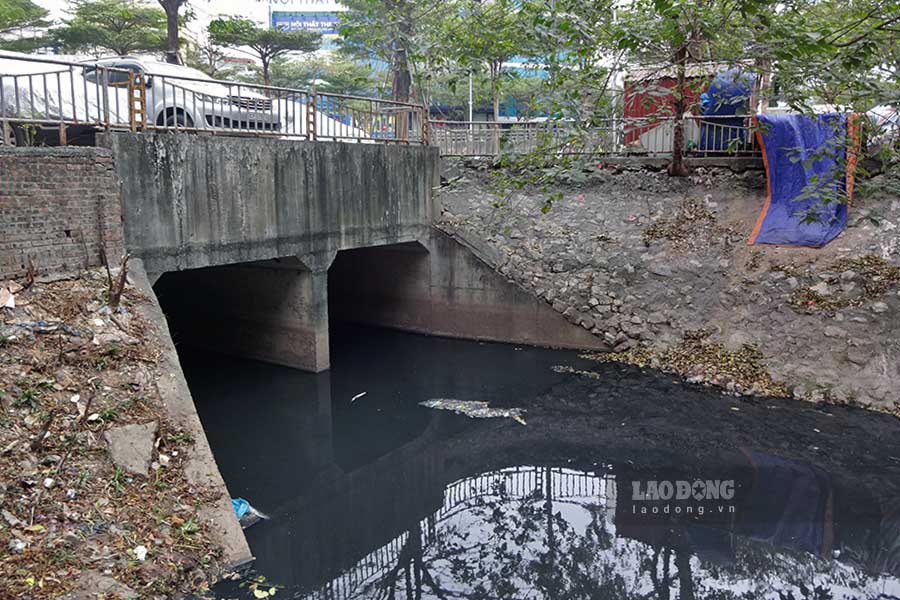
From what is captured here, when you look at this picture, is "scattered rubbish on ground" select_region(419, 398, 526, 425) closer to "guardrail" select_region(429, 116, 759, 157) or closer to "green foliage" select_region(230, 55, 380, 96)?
"guardrail" select_region(429, 116, 759, 157)

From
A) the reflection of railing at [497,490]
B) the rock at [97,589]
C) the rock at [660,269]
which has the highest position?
the rock at [660,269]

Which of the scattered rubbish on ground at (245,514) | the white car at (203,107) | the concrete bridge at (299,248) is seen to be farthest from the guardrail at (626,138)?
the scattered rubbish on ground at (245,514)

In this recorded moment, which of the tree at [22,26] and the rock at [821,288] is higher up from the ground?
the tree at [22,26]

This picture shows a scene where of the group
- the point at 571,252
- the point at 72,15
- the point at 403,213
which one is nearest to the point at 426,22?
A: the point at 403,213

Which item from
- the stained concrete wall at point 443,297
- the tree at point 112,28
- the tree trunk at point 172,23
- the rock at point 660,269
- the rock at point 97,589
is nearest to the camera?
the rock at point 97,589

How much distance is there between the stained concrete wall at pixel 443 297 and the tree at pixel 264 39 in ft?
55.4

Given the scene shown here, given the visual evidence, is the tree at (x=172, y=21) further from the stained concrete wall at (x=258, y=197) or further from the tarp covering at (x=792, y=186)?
the tarp covering at (x=792, y=186)

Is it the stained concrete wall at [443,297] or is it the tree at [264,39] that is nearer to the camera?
the stained concrete wall at [443,297]

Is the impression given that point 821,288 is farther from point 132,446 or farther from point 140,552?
point 140,552

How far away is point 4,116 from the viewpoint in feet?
24.5

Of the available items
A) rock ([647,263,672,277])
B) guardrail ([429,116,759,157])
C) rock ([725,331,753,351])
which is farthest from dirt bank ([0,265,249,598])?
rock ([647,263,672,277])

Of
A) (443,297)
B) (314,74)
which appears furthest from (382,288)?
(314,74)

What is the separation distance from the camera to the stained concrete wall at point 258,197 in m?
8.98

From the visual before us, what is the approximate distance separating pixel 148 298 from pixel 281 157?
356 cm
